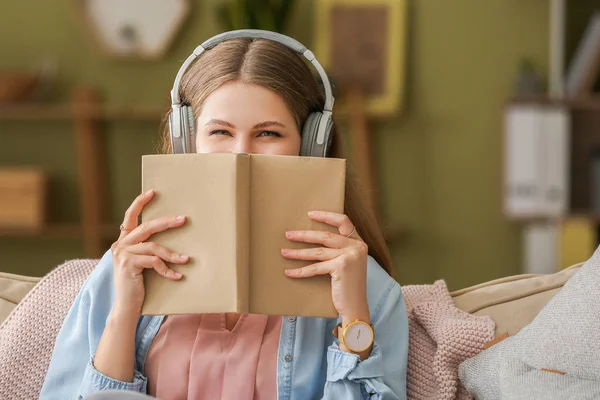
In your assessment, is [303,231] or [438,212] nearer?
[303,231]

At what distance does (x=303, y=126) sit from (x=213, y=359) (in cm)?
39

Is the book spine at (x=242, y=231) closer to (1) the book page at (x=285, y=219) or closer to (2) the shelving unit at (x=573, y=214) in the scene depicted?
(1) the book page at (x=285, y=219)

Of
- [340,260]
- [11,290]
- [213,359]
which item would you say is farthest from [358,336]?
[11,290]

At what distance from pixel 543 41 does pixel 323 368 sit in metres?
2.84

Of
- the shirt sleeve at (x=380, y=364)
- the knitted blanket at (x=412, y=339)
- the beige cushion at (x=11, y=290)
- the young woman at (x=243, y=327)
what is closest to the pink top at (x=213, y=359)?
the young woman at (x=243, y=327)

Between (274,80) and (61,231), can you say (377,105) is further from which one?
(274,80)

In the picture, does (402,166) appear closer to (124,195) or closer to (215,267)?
(124,195)

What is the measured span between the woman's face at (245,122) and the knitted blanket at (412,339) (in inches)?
14.6

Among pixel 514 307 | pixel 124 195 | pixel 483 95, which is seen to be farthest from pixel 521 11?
pixel 514 307

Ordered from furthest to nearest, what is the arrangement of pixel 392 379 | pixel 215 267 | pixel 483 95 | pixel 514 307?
pixel 483 95 → pixel 514 307 → pixel 392 379 → pixel 215 267

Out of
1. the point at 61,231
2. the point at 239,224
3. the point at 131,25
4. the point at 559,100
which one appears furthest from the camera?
the point at 131,25

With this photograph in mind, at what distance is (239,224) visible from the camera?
1.12m

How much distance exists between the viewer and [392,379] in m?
1.25

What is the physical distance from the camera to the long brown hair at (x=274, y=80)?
1.31 m
